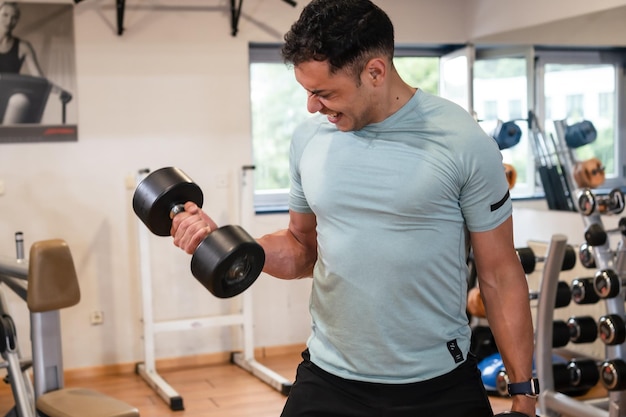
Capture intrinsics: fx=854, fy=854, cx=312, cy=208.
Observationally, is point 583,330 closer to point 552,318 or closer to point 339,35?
point 552,318

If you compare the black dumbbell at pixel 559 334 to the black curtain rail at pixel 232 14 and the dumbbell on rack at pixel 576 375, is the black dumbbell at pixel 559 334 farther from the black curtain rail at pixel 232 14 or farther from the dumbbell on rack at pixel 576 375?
the black curtain rail at pixel 232 14

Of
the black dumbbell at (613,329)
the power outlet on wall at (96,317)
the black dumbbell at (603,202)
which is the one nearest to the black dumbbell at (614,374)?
the black dumbbell at (613,329)

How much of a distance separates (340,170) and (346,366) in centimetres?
37

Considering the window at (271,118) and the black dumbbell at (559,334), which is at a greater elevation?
the window at (271,118)

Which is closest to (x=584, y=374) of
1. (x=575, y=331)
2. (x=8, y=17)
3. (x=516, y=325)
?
(x=575, y=331)

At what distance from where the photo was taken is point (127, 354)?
4.91 m

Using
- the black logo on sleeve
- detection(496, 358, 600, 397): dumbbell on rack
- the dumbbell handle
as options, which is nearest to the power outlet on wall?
detection(496, 358, 600, 397): dumbbell on rack

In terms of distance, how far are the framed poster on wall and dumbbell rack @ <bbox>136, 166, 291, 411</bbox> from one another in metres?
0.56

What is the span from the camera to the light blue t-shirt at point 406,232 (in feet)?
5.06

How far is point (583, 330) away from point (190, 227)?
8.32ft

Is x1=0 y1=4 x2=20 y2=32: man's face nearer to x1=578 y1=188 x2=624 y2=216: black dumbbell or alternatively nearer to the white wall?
the white wall

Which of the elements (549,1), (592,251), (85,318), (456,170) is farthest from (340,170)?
(85,318)

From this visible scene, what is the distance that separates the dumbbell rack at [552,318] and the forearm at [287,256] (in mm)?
1969

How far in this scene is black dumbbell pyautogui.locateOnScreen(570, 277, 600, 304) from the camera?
11.7 feet
